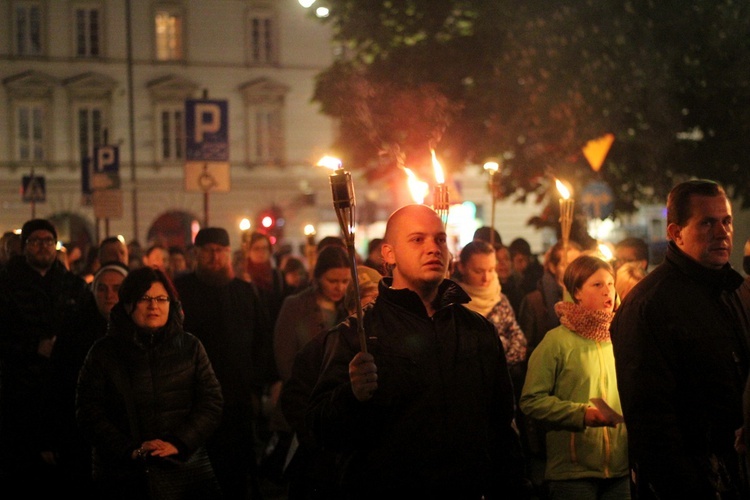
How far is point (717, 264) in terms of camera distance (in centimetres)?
451

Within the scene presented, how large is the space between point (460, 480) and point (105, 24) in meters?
42.9

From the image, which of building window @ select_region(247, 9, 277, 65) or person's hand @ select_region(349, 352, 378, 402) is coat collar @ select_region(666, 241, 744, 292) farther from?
building window @ select_region(247, 9, 277, 65)

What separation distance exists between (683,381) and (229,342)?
4.34 m

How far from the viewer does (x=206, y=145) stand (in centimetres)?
1269

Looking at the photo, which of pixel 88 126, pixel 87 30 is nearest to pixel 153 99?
pixel 88 126

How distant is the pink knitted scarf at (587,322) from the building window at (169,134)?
132 feet

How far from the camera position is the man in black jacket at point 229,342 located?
7.84 metres

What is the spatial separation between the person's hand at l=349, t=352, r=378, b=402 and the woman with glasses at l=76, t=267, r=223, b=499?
258 centimetres

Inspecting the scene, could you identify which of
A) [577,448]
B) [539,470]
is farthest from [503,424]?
[539,470]

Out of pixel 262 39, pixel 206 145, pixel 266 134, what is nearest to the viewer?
pixel 206 145

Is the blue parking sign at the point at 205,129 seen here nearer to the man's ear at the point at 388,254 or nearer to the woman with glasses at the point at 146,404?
the woman with glasses at the point at 146,404

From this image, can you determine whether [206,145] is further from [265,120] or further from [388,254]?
[265,120]

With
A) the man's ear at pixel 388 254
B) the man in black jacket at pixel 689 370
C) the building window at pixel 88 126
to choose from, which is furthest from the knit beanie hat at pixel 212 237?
the building window at pixel 88 126

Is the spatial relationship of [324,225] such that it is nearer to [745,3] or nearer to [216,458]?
[745,3]
